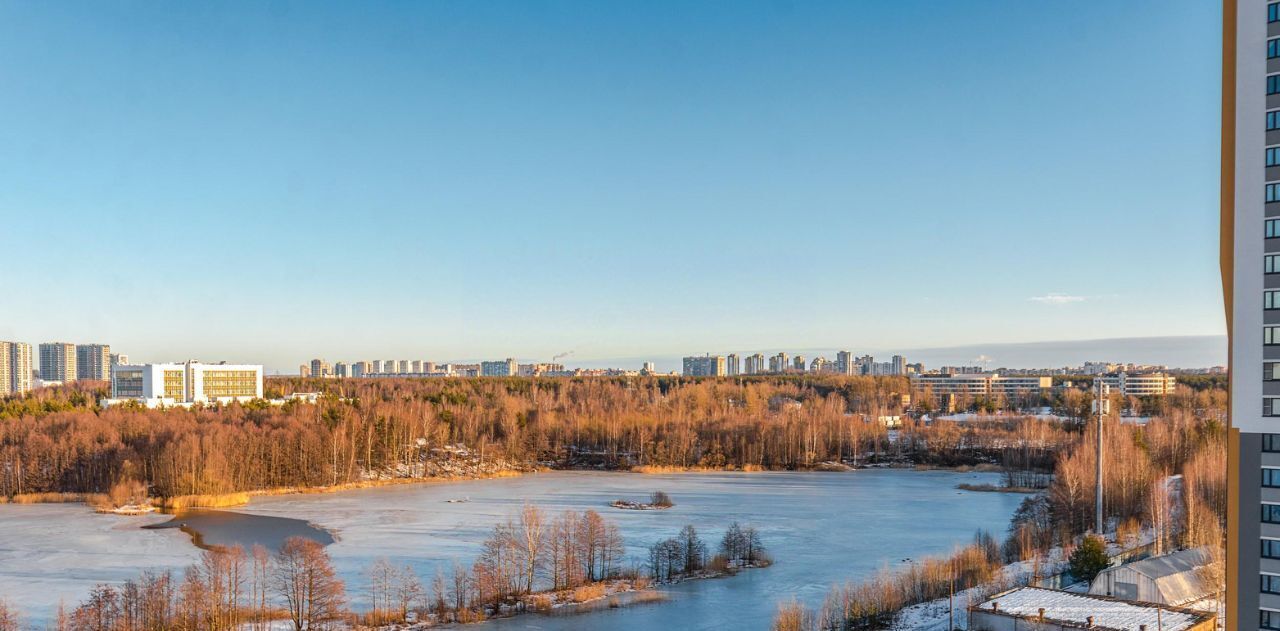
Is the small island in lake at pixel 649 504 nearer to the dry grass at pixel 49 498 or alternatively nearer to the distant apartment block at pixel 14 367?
the dry grass at pixel 49 498

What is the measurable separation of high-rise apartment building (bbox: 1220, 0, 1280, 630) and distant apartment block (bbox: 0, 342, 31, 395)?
265 ft

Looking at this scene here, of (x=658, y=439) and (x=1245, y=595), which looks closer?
(x=1245, y=595)

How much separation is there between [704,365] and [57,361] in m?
67.9

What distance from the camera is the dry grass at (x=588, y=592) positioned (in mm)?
13297

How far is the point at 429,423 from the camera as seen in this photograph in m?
35.0

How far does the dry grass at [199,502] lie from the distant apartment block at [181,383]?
17657 millimetres

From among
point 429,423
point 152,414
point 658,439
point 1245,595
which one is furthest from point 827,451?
point 1245,595

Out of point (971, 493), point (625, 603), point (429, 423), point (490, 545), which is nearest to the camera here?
point (625, 603)

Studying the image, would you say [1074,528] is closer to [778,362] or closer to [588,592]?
[588,592]

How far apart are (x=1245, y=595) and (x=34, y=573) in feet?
52.4

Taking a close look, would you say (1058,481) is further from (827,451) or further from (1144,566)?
(827,451)

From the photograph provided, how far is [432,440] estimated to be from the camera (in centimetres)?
3469

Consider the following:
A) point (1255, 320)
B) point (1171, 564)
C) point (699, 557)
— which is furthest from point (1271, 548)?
point (699, 557)

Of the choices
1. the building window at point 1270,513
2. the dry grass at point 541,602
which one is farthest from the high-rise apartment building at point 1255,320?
the dry grass at point 541,602
